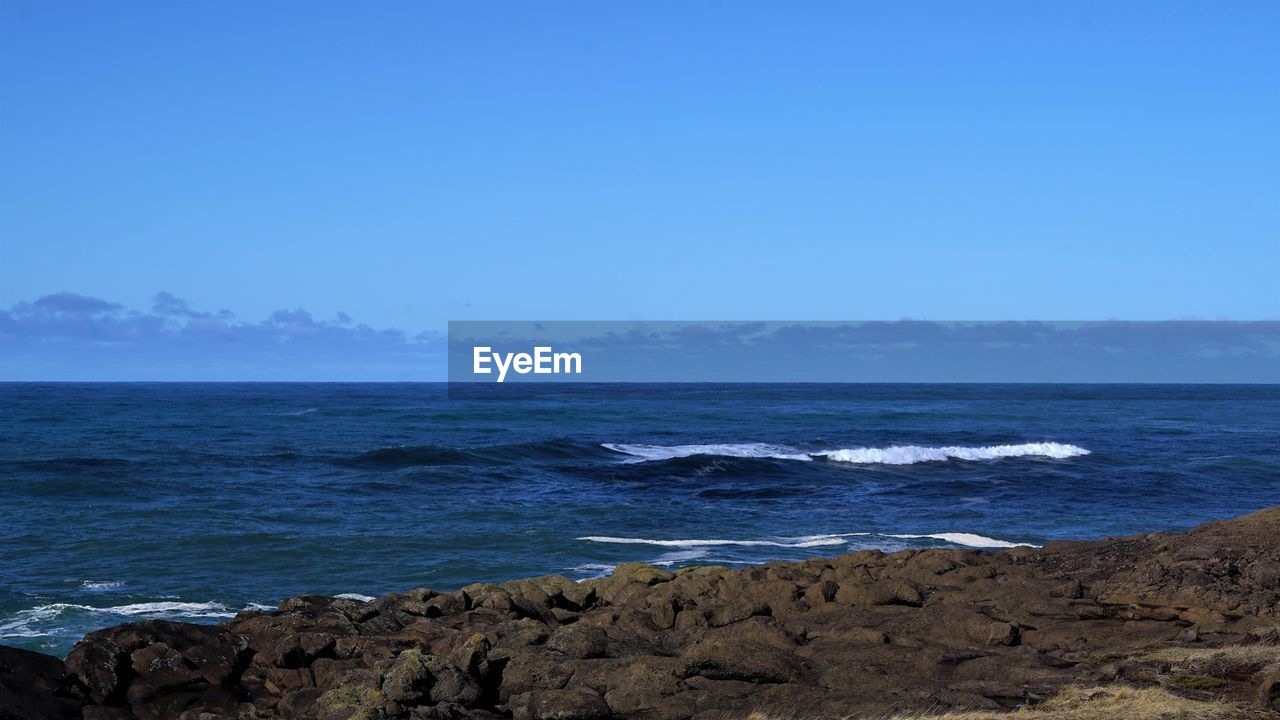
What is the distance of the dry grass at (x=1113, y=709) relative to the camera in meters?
9.76

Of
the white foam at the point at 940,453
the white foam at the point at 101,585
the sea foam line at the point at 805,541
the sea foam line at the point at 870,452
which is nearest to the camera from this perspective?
the white foam at the point at 101,585

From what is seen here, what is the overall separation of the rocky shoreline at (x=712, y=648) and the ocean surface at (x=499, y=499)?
16.8 ft

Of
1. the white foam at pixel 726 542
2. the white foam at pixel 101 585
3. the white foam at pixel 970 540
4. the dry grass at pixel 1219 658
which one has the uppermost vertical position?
the dry grass at pixel 1219 658

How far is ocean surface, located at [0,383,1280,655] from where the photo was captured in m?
21.9

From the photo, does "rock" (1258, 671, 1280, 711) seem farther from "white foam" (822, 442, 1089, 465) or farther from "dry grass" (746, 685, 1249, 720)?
"white foam" (822, 442, 1089, 465)

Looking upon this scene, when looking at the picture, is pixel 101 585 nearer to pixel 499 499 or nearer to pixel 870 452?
pixel 499 499

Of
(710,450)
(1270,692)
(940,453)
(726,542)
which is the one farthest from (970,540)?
(710,450)

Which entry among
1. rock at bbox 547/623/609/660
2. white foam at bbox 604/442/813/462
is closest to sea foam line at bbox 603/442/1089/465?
white foam at bbox 604/442/813/462

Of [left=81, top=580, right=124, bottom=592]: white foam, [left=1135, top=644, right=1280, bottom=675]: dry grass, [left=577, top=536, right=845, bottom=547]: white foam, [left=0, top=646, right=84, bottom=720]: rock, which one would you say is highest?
[left=1135, top=644, right=1280, bottom=675]: dry grass

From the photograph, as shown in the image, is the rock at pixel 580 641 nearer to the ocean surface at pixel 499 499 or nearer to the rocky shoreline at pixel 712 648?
the rocky shoreline at pixel 712 648

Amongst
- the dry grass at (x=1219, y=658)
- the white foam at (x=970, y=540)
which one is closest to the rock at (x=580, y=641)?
the dry grass at (x=1219, y=658)

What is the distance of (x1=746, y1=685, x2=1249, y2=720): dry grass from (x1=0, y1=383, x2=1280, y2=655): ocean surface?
41.3 feet

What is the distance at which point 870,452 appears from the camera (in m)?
48.8

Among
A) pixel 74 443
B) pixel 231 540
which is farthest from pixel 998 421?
pixel 231 540
